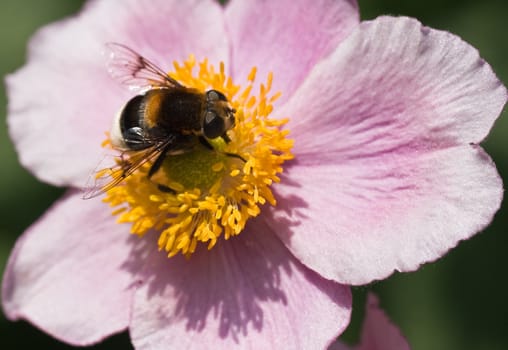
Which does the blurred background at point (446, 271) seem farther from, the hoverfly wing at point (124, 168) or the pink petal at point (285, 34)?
the hoverfly wing at point (124, 168)

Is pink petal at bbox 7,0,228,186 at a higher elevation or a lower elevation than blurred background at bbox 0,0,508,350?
higher

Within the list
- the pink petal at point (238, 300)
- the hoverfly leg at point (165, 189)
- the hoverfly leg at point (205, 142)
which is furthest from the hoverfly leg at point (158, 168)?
the pink petal at point (238, 300)

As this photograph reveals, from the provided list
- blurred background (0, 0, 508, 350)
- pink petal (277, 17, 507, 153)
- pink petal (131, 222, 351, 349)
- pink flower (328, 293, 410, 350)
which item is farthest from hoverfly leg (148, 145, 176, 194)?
blurred background (0, 0, 508, 350)

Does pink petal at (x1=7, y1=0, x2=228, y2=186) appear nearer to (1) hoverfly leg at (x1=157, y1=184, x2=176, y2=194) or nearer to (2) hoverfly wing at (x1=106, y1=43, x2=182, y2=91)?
(2) hoverfly wing at (x1=106, y1=43, x2=182, y2=91)

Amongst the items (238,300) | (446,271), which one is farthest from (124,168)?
(446,271)

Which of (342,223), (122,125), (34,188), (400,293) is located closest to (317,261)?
(342,223)

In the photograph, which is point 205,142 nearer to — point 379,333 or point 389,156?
point 389,156
